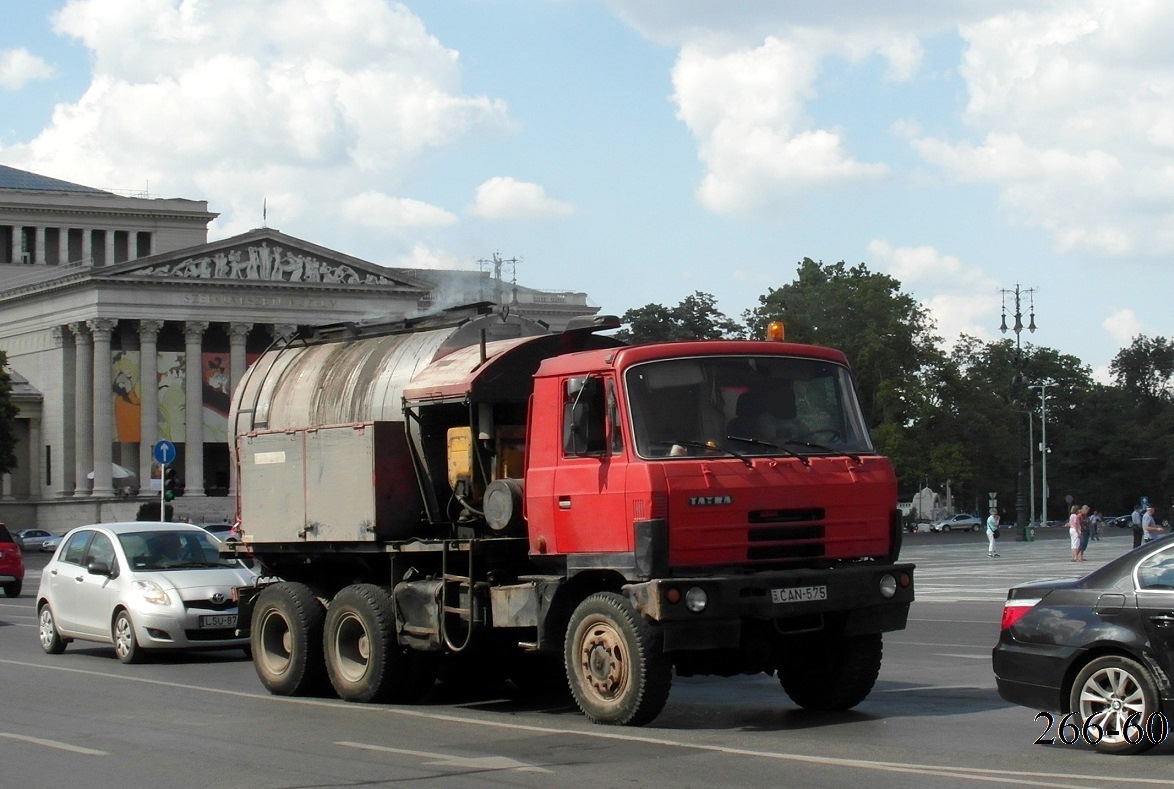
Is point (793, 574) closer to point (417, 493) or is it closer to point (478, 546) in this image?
point (478, 546)

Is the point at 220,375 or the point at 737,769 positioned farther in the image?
the point at 220,375

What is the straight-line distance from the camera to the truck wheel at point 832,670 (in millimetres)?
13398

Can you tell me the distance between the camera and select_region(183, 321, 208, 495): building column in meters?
97.9

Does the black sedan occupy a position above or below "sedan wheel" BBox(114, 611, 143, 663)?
above

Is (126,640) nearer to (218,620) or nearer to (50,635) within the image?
(218,620)

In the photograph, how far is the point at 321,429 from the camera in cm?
1555

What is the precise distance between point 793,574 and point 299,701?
5472 mm

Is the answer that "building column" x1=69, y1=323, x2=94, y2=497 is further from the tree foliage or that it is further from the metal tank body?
the metal tank body

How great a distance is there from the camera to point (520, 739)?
12.5 meters

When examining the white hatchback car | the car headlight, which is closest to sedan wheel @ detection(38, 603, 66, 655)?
the white hatchback car

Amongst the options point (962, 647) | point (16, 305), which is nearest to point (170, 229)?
point (16, 305)

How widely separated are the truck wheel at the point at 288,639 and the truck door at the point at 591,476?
3787mm

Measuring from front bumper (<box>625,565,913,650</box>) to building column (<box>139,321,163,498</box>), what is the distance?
290 feet

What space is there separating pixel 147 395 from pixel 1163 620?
3655 inches
